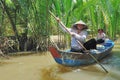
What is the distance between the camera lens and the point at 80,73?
309 inches

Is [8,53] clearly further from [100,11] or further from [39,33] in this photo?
[100,11]

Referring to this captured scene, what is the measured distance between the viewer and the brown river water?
24.2 feet

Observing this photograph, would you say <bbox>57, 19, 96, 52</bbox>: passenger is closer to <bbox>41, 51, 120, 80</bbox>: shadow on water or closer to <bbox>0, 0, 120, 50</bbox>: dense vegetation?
<bbox>41, 51, 120, 80</bbox>: shadow on water

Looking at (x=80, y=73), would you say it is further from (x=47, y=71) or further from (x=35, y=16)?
(x=35, y=16)

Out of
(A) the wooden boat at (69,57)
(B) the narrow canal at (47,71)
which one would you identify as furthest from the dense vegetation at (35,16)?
(A) the wooden boat at (69,57)

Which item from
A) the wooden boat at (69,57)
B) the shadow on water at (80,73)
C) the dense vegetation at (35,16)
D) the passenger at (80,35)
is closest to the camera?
the shadow on water at (80,73)

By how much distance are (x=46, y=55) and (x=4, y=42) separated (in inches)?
71.0

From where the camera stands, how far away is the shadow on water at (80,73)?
24.1ft

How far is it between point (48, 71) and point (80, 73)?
999 mm

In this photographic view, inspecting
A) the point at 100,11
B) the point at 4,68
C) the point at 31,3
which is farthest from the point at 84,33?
the point at 100,11

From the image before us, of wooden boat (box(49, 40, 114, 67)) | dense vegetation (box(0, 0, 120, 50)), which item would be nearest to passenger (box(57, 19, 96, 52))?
wooden boat (box(49, 40, 114, 67))

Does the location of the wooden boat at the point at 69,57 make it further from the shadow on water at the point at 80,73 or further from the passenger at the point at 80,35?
the passenger at the point at 80,35

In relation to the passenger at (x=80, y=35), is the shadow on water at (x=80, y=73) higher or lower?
lower

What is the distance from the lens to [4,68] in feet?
28.6
